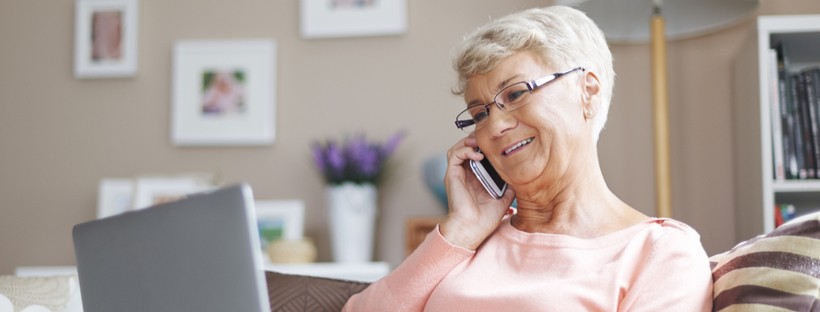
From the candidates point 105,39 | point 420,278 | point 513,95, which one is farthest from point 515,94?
point 105,39

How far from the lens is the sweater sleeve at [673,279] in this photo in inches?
49.6

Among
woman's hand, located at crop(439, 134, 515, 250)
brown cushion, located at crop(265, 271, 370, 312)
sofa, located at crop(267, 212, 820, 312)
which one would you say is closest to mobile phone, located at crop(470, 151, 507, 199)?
woman's hand, located at crop(439, 134, 515, 250)

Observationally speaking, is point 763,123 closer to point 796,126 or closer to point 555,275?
point 796,126

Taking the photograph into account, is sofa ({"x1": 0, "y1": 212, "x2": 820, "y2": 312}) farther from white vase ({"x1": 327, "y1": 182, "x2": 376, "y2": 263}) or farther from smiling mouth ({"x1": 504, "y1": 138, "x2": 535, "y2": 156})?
white vase ({"x1": 327, "y1": 182, "x2": 376, "y2": 263})

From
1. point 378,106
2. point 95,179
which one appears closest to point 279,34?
point 378,106

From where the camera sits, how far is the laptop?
2.86ft

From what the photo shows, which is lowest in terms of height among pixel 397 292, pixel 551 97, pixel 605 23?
pixel 397 292

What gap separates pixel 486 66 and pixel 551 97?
12cm

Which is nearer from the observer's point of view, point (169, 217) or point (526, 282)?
point (169, 217)

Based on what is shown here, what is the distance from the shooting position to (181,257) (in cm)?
93

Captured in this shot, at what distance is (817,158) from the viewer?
2.47 m

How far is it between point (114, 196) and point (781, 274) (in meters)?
2.43

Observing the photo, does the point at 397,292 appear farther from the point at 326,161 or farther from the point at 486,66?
the point at 326,161

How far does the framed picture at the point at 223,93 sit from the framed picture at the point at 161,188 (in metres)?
0.16
